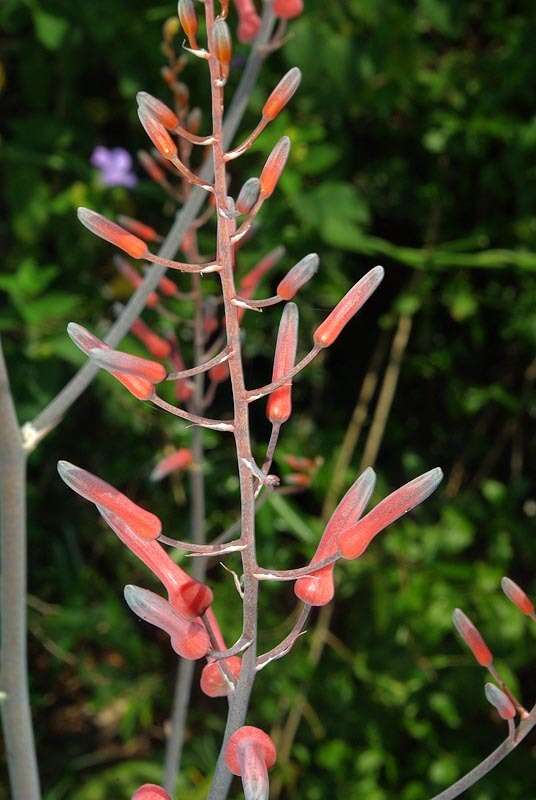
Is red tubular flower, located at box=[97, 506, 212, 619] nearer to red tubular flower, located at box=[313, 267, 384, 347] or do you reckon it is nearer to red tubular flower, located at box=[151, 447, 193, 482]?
red tubular flower, located at box=[313, 267, 384, 347]

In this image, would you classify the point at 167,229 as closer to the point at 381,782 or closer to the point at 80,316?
the point at 80,316

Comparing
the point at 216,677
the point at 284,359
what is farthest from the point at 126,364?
the point at 216,677

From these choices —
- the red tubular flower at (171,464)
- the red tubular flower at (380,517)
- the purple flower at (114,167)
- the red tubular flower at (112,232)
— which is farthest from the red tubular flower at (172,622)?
the purple flower at (114,167)

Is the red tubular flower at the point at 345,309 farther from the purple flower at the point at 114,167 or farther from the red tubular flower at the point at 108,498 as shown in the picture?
the purple flower at the point at 114,167

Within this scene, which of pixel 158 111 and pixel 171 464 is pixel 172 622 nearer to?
pixel 158 111

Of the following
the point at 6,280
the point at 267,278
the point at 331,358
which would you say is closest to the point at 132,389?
the point at 6,280

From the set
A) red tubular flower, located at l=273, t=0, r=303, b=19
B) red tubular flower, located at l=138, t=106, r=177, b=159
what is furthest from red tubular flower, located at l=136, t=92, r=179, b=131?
red tubular flower, located at l=273, t=0, r=303, b=19

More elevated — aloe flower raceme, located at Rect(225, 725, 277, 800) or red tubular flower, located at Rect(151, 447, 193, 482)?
aloe flower raceme, located at Rect(225, 725, 277, 800)
